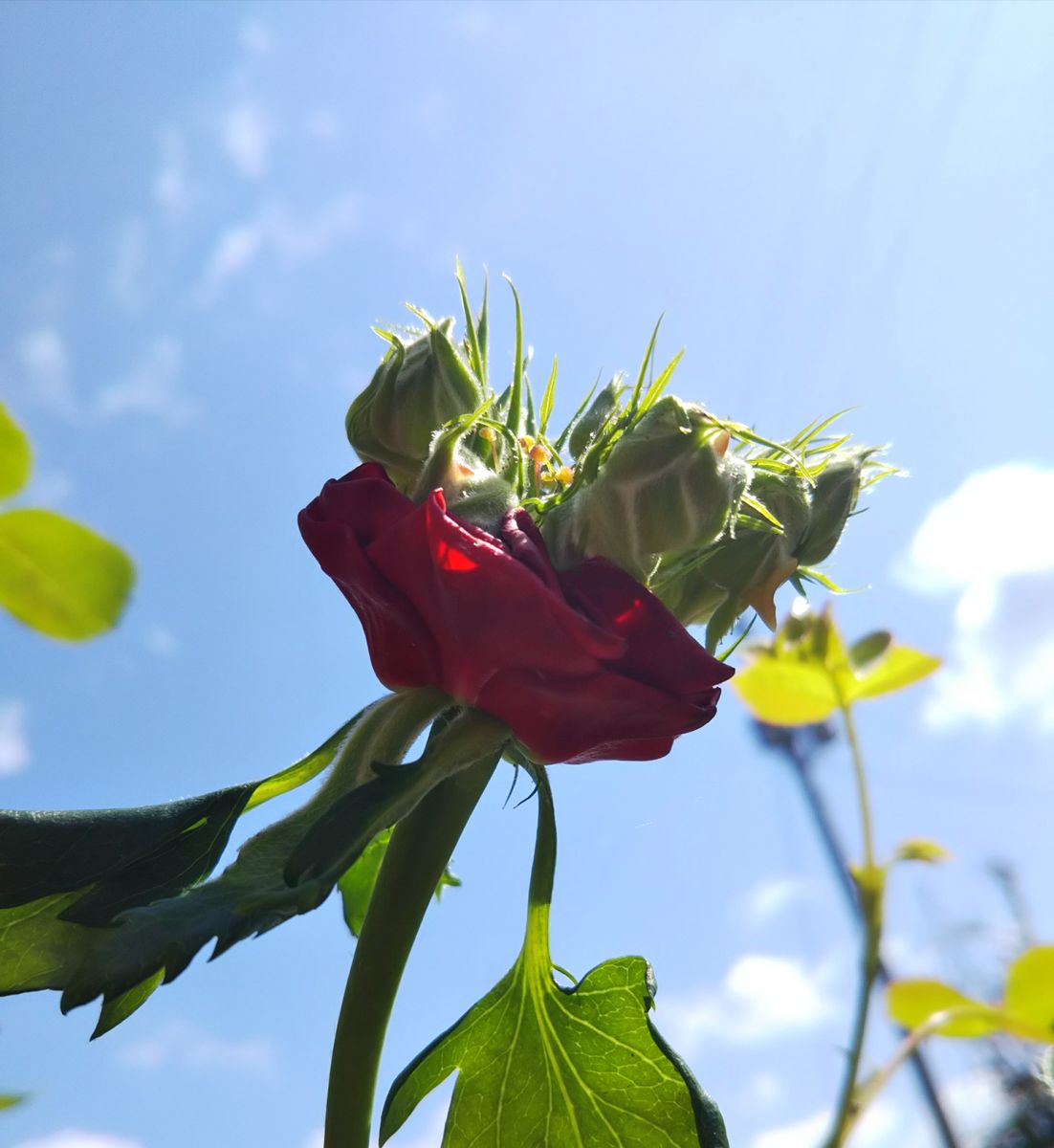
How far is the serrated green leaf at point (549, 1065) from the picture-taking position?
36 centimetres

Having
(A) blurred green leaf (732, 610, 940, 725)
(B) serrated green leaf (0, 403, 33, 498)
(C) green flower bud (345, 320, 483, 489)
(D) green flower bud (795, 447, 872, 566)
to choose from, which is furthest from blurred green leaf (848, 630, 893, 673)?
(B) serrated green leaf (0, 403, 33, 498)

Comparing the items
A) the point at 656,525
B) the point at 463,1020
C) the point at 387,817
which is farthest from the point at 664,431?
the point at 463,1020

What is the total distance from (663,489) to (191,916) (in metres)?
0.18

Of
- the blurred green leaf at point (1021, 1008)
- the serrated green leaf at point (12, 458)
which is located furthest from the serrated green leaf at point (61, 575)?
the blurred green leaf at point (1021, 1008)

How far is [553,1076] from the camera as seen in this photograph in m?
0.38

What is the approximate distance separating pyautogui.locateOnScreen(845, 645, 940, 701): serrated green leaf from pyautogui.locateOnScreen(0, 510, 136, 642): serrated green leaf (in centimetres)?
32

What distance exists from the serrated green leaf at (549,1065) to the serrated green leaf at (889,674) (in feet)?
0.55

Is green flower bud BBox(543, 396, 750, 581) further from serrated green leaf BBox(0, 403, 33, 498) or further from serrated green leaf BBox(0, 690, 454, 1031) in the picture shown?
serrated green leaf BBox(0, 403, 33, 498)

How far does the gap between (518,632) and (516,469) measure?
9cm

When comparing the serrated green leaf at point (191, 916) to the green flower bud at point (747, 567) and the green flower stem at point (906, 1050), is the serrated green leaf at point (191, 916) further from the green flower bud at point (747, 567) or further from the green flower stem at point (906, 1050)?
the green flower stem at point (906, 1050)

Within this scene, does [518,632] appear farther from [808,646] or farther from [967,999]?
[967,999]

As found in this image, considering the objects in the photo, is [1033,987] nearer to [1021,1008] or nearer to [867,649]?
[1021,1008]

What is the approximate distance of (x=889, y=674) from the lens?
470mm

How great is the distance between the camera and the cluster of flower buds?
304 millimetres
